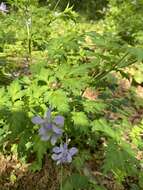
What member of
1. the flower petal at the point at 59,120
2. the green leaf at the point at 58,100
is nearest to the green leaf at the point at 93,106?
the green leaf at the point at 58,100

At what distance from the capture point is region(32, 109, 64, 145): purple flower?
2.64 meters

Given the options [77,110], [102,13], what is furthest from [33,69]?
[102,13]

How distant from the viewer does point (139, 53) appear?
281cm

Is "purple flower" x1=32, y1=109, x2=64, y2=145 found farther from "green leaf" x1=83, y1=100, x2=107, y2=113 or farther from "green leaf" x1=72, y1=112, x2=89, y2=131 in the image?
"green leaf" x1=83, y1=100, x2=107, y2=113

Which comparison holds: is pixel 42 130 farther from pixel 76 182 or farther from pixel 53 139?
pixel 76 182

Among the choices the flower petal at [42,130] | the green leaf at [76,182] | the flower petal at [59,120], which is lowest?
the green leaf at [76,182]

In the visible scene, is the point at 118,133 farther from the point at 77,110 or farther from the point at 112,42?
the point at 112,42

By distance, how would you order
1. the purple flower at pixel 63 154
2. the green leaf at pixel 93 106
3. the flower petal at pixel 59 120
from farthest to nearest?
the green leaf at pixel 93 106
the purple flower at pixel 63 154
the flower petal at pixel 59 120

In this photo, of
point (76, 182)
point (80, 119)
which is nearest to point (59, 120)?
point (80, 119)

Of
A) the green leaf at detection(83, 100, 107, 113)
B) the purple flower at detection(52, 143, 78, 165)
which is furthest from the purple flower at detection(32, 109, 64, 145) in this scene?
the green leaf at detection(83, 100, 107, 113)

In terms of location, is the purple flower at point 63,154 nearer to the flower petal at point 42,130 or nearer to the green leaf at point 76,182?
the flower petal at point 42,130

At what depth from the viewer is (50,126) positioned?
106 inches

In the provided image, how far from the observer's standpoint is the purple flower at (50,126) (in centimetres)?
264

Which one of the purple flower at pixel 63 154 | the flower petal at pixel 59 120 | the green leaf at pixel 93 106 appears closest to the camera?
the flower petal at pixel 59 120
